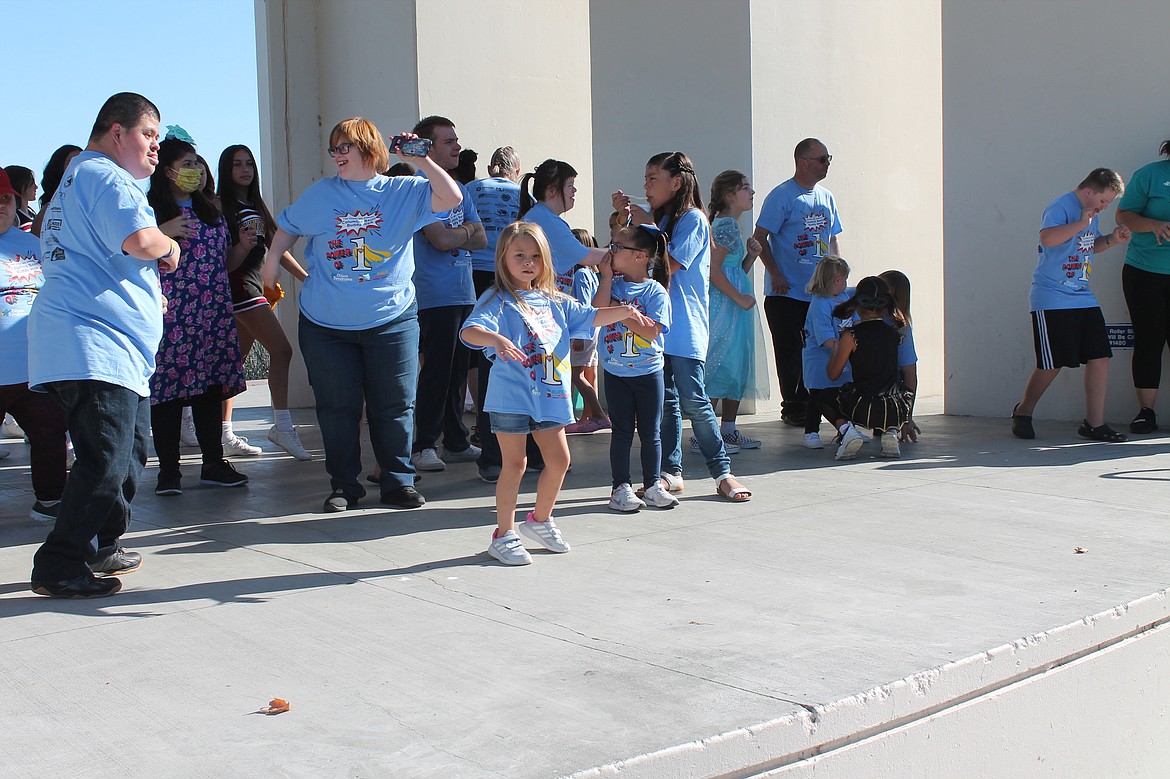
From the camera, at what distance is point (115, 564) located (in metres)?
4.52

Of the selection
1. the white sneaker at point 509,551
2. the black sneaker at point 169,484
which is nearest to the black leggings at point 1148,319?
the white sneaker at point 509,551

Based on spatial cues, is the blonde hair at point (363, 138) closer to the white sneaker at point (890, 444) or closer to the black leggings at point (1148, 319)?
the white sneaker at point (890, 444)

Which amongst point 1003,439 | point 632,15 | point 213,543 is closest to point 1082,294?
point 1003,439

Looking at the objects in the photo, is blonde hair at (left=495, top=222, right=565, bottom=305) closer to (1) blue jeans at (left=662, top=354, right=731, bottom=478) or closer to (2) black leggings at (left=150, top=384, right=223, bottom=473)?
(1) blue jeans at (left=662, top=354, right=731, bottom=478)

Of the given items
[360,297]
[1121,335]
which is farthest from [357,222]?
[1121,335]

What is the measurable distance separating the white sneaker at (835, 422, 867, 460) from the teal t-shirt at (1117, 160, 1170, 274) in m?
2.38

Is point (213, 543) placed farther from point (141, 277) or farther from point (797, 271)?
point (797, 271)

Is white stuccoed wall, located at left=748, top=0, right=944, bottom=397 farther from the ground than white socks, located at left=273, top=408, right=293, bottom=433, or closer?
farther from the ground

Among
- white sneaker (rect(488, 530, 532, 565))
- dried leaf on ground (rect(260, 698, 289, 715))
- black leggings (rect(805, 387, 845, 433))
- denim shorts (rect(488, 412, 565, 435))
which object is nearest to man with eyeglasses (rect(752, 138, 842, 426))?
black leggings (rect(805, 387, 845, 433))

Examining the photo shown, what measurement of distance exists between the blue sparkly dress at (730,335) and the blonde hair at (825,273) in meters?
0.48

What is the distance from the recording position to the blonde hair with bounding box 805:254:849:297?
757 centimetres

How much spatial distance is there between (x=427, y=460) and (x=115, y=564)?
2597mm

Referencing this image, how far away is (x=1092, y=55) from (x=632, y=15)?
12.4 feet

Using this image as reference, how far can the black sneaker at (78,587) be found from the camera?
4137 mm
